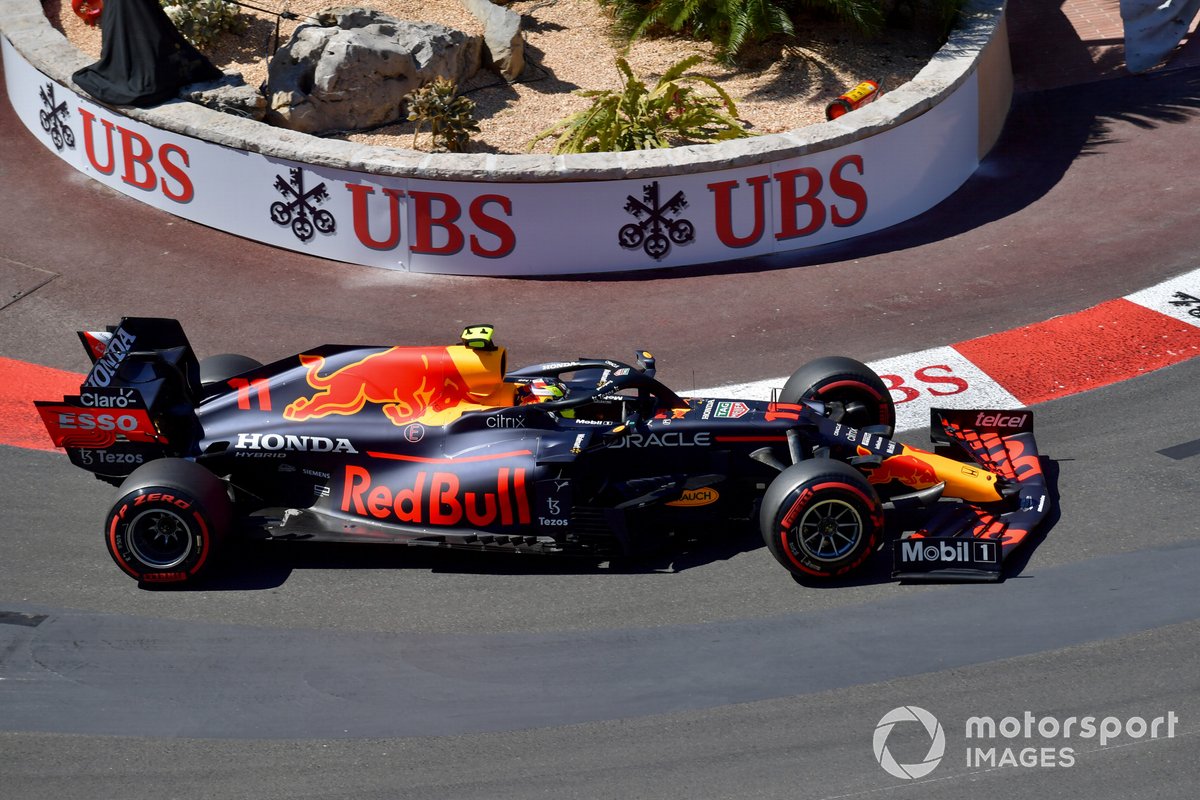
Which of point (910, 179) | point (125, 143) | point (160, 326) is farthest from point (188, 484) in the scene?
point (910, 179)

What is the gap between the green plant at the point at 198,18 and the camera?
50.6 feet

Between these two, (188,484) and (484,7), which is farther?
(484,7)

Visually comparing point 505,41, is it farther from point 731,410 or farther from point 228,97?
point 731,410

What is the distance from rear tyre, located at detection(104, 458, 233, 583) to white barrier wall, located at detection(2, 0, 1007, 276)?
481 centimetres

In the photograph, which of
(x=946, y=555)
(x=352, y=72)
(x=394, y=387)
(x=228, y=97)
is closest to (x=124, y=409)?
(x=394, y=387)

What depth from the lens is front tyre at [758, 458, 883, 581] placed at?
799cm

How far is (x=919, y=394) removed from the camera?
34.7 feet

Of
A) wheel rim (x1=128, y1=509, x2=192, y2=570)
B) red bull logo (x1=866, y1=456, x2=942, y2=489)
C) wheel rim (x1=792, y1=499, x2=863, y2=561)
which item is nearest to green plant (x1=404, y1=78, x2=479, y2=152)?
wheel rim (x1=128, y1=509, x2=192, y2=570)

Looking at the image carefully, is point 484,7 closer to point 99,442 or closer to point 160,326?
point 160,326

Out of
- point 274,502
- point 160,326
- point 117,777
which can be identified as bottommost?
point 117,777

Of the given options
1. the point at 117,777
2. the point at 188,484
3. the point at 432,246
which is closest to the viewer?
the point at 117,777

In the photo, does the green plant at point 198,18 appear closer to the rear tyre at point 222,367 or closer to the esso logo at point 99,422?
the rear tyre at point 222,367

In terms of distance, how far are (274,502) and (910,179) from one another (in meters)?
7.76

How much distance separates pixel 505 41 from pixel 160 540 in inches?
335
